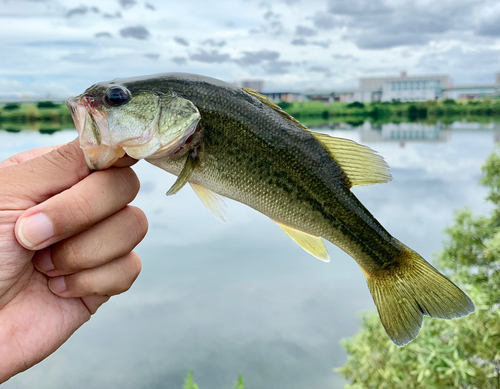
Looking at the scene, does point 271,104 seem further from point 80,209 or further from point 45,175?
point 45,175

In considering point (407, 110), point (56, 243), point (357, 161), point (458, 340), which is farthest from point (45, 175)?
point (407, 110)

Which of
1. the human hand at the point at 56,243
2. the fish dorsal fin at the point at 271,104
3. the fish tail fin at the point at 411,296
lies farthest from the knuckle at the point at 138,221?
the fish tail fin at the point at 411,296

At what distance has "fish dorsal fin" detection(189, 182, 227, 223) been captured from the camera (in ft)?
6.86

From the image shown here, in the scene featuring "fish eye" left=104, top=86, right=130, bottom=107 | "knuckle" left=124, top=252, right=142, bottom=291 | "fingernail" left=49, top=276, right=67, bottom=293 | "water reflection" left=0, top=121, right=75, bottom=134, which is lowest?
"water reflection" left=0, top=121, right=75, bottom=134

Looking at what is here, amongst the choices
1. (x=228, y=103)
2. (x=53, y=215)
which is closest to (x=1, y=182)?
(x=53, y=215)

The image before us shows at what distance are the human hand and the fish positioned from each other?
0.16 meters

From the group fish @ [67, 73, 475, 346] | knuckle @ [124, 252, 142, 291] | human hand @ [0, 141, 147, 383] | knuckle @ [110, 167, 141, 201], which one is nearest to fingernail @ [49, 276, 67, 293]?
human hand @ [0, 141, 147, 383]

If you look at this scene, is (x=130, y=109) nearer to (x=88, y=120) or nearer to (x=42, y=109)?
(x=88, y=120)

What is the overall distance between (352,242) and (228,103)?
0.82m

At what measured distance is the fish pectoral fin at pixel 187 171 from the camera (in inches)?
74.4

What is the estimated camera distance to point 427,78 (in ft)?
241

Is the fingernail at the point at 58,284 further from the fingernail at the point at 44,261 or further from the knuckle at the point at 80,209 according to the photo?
the knuckle at the point at 80,209

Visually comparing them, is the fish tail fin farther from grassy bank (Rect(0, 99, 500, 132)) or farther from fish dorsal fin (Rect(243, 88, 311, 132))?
grassy bank (Rect(0, 99, 500, 132))

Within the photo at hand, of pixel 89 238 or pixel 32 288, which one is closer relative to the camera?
pixel 89 238
